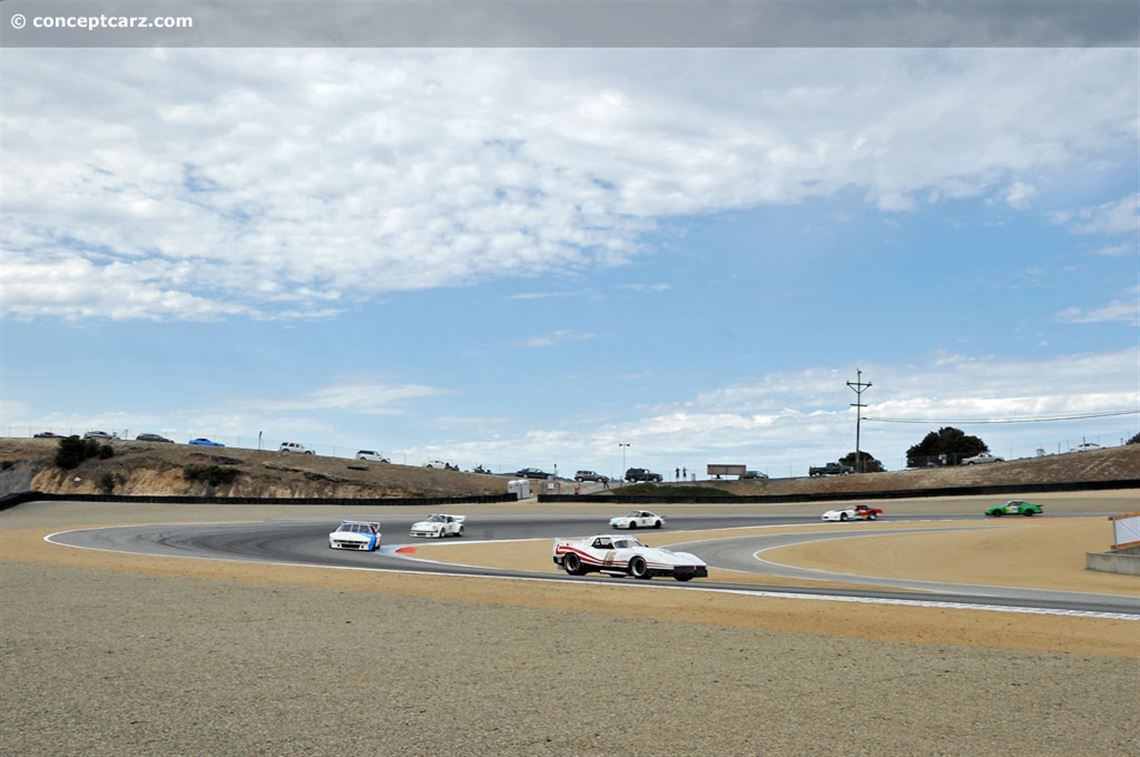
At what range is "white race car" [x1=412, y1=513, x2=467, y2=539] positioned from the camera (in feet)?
145

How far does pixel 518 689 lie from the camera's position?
36.4 ft

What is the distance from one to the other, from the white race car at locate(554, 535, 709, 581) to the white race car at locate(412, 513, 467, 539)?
1662cm

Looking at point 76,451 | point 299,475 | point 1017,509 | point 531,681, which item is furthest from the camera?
point 299,475

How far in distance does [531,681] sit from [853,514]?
49.8m

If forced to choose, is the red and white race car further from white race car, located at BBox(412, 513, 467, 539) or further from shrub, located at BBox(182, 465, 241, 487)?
shrub, located at BBox(182, 465, 241, 487)

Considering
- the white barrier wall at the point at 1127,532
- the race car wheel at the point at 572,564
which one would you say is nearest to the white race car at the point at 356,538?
the race car wheel at the point at 572,564

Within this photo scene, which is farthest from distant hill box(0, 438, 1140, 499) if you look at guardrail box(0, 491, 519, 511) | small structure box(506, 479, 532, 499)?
guardrail box(0, 491, 519, 511)

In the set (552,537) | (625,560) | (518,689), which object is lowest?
(552,537)

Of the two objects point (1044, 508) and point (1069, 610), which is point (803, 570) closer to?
point (1069, 610)

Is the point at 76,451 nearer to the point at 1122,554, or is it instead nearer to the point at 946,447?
the point at 1122,554

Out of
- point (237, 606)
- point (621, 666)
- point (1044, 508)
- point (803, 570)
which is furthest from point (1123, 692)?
point (1044, 508)

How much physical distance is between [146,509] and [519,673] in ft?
185

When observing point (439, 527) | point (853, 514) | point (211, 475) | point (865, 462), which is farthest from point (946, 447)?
point (439, 527)

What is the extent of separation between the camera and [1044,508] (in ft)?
203
